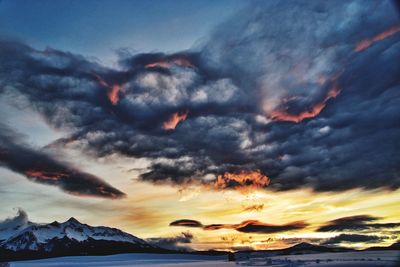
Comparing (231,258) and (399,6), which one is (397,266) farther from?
(231,258)

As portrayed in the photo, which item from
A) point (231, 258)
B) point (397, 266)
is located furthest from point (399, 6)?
point (231, 258)

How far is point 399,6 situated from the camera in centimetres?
1093

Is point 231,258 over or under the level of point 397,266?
over

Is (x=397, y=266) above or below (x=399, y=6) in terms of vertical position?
below

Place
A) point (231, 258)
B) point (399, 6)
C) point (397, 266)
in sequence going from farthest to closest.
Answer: point (231, 258)
point (397, 266)
point (399, 6)

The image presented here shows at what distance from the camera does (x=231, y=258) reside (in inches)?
3428

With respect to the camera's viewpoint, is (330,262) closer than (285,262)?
No

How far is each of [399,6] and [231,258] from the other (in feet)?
271

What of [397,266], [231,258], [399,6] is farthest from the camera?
[231,258]

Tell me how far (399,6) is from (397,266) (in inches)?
336

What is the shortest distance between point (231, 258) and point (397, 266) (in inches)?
3060

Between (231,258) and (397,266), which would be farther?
(231,258)

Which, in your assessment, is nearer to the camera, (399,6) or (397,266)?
(399,6)

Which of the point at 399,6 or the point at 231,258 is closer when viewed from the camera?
the point at 399,6
